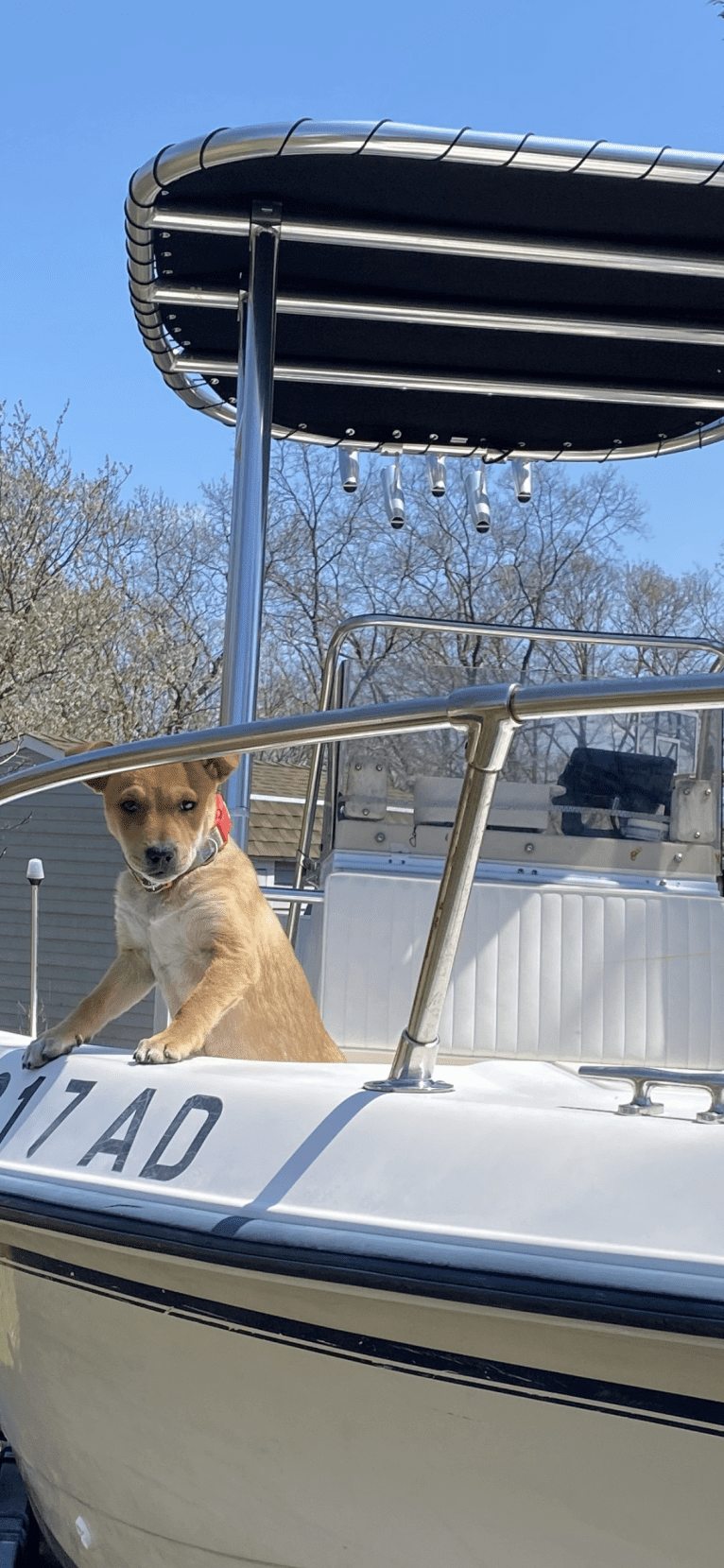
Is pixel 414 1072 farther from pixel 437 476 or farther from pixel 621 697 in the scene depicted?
pixel 437 476

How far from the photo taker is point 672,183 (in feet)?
13.9

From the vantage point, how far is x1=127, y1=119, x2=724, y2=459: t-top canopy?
165 inches

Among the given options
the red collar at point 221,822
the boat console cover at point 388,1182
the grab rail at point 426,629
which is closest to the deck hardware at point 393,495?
the grab rail at point 426,629

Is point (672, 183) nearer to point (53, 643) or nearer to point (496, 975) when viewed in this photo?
point (496, 975)

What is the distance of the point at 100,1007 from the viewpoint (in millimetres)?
2754

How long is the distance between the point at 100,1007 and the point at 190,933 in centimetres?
26

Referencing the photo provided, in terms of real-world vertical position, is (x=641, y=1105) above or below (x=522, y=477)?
below

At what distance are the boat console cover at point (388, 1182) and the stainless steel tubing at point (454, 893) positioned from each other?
0.23ft

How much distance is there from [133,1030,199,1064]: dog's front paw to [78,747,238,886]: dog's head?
343 millimetres

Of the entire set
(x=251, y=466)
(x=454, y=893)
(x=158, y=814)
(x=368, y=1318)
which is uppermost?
(x=251, y=466)

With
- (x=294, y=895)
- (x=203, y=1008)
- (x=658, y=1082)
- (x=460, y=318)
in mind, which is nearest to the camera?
(x=658, y=1082)

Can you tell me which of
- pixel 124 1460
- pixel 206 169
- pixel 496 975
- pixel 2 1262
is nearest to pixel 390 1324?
pixel 124 1460

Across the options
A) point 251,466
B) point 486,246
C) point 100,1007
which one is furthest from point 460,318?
point 100,1007

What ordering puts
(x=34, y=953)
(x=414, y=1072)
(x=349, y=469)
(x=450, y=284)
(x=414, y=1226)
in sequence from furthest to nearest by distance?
(x=349, y=469), (x=450, y=284), (x=34, y=953), (x=414, y=1072), (x=414, y=1226)
